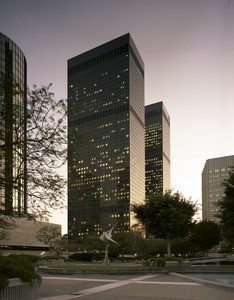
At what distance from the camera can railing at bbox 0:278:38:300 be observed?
10.7m

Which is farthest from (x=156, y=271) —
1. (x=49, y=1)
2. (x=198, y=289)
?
(x=49, y=1)

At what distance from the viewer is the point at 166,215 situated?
42.3 m

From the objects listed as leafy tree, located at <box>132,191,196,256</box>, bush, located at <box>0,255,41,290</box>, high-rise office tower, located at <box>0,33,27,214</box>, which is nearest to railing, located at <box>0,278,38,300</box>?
bush, located at <box>0,255,41,290</box>

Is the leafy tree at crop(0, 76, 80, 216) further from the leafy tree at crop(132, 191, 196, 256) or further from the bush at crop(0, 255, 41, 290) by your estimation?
the leafy tree at crop(132, 191, 196, 256)

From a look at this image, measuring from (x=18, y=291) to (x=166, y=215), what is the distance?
3223 centimetres

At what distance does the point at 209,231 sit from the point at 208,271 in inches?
2245

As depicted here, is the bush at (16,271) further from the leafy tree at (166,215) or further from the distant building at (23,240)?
the distant building at (23,240)

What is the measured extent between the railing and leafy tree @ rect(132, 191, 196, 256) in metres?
31.0

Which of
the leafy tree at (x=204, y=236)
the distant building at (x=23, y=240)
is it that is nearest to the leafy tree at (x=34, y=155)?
the leafy tree at (x=204, y=236)

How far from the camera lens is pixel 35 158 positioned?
611 inches

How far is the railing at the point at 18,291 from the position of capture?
10.7 m

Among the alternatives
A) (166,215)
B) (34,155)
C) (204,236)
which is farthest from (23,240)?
(34,155)

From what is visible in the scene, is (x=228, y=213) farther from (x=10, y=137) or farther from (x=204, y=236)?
(x=204, y=236)

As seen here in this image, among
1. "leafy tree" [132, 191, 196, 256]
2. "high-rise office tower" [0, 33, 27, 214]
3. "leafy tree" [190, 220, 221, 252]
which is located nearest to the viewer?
"high-rise office tower" [0, 33, 27, 214]
